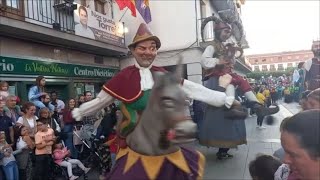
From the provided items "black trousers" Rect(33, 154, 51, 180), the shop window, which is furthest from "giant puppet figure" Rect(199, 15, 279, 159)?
the shop window

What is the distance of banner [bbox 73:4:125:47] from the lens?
1146 centimetres

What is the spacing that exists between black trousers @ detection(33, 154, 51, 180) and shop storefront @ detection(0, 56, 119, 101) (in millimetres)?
3241

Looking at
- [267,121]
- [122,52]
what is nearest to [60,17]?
[122,52]

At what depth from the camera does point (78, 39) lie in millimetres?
11578

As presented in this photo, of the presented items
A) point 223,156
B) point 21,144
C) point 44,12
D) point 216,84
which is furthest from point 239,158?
point 44,12

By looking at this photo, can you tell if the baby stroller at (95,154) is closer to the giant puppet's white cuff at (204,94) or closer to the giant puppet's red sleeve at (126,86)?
the giant puppet's red sleeve at (126,86)

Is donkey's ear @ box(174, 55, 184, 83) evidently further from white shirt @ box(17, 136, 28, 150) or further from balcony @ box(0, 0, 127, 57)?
balcony @ box(0, 0, 127, 57)

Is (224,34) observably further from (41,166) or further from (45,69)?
(45,69)

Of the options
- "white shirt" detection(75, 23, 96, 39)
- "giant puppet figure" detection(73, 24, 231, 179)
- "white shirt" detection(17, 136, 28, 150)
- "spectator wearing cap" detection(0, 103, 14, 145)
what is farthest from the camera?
"white shirt" detection(75, 23, 96, 39)

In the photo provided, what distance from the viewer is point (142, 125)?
2.46 metres

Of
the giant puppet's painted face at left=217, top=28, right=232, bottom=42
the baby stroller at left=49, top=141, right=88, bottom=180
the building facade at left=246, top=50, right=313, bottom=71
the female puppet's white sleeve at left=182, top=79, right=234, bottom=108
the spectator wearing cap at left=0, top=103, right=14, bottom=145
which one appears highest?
the building facade at left=246, top=50, right=313, bottom=71

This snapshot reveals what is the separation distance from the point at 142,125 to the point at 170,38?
1342 centimetres

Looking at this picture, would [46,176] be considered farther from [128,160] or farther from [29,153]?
[128,160]

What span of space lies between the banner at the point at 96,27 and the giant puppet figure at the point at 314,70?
7.42 meters
